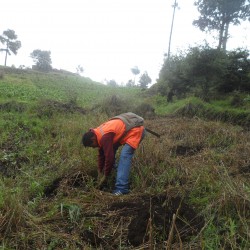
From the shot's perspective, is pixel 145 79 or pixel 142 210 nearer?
pixel 142 210

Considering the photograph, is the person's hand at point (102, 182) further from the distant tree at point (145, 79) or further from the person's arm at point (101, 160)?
the distant tree at point (145, 79)

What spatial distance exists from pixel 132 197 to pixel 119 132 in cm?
93

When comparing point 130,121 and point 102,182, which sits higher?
point 130,121

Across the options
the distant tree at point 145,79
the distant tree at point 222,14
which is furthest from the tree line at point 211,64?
the distant tree at point 145,79

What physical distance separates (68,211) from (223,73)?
10.8 metres

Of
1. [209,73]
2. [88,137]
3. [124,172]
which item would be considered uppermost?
[209,73]

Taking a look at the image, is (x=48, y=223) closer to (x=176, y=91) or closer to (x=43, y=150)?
(x=43, y=150)

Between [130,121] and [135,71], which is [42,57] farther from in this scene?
A: [130,121]

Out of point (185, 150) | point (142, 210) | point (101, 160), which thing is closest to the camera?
point (142, 210)

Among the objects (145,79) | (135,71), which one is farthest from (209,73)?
(135,71)

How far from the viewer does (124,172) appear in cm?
400

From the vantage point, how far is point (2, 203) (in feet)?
10.1

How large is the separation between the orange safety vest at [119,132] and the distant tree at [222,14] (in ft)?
49.9

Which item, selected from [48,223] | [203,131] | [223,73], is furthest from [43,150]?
[223,73]
